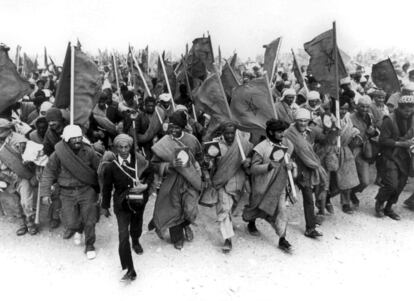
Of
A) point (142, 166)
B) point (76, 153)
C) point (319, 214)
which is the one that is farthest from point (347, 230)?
point (76, 153)

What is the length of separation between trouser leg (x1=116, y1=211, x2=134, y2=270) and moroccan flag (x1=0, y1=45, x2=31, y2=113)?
2.90 meters

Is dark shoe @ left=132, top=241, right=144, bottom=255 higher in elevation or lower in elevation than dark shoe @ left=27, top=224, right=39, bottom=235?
higher

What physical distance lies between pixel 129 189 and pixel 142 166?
1.15ft

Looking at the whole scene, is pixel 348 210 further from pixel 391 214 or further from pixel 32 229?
pixel 32 229

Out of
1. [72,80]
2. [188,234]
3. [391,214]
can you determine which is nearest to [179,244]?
[188,234]

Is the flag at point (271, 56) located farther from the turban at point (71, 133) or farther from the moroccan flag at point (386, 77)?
the turban at point (71, 133)

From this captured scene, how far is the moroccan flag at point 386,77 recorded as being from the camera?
24.2 ft

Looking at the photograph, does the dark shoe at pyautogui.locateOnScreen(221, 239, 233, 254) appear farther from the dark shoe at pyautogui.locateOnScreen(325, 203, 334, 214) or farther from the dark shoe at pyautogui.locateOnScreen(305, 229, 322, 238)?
the dark shoe at pyautogui.locateOnScreen(325, 203, 334, 214)

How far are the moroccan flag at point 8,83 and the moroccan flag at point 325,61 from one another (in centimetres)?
488

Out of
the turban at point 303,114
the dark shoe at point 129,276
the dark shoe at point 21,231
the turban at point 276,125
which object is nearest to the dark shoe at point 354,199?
the turban at point 303,114

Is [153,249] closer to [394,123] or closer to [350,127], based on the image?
[350,127]

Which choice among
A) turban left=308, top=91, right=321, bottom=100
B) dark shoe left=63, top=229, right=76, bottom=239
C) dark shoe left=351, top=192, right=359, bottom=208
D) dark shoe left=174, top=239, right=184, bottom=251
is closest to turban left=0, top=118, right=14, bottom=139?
dark shoe left=63, top=229, right=76, bottom=239

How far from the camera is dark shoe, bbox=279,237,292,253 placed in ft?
16.9

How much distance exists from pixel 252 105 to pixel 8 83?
3.87m
